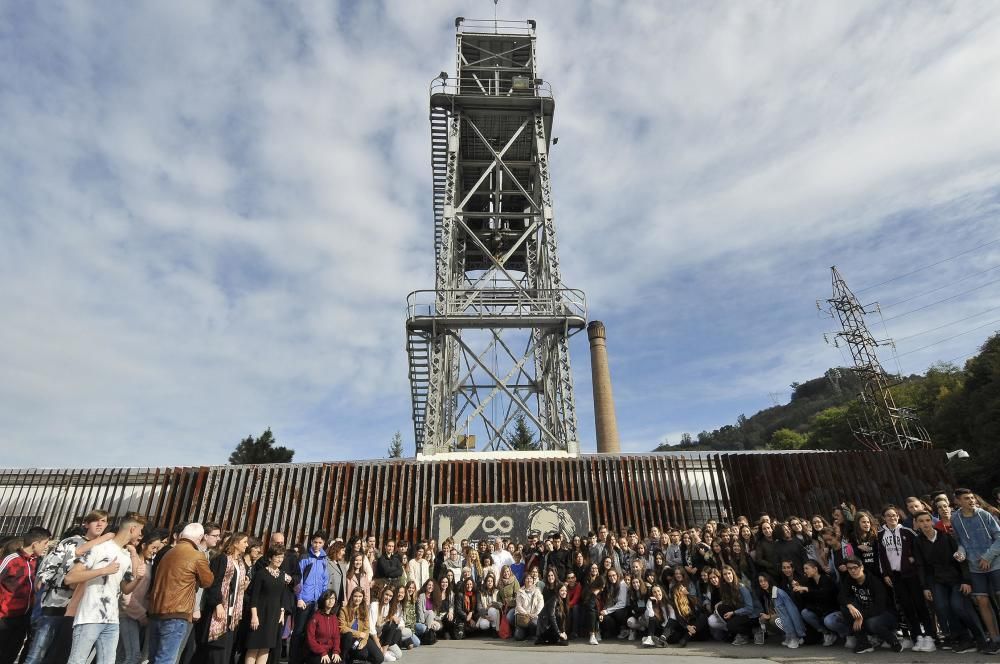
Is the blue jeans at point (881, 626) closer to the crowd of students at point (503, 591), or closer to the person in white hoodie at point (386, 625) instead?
the crowd of students at point (503, 591)

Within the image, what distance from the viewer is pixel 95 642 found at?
15.6 ft

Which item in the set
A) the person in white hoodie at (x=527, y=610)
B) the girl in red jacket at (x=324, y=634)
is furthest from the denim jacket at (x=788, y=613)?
the girl in red jacket at (x=324, y=634)

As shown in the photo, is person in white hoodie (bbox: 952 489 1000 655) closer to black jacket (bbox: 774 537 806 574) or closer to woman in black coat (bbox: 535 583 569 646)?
black jacket (bbox: 774 537 806 574)

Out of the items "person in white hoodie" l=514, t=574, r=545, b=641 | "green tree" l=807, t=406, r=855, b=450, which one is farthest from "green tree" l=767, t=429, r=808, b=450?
"person in white hoodie" l=514, t=574, r=545, b=641

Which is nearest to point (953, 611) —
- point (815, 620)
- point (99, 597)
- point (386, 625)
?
point (815, 620)

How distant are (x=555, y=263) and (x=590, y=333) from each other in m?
19.0

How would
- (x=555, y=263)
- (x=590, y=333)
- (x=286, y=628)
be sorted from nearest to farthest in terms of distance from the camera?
(x=286, y=628) → (x=555, y=263) → (x=590, y=333)

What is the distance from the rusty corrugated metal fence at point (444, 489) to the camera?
13.2 m

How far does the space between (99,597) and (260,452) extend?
38.6 meters

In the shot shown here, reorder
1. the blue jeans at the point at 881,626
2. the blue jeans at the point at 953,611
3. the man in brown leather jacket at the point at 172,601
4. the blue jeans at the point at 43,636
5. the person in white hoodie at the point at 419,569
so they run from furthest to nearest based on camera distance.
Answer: the person in white hoodie at the point at 419,569, the blue jeans at the point at 881,626, the blue jeans at the point at 953,611, the man in brown leather jacket at the point at 172,601, the blue jeans at the point at 43,636

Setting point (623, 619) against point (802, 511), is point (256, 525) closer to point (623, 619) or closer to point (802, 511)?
point (623, 619)

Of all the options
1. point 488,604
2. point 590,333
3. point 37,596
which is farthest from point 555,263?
point 590,333

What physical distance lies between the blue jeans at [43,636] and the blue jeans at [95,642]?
1.28 ft

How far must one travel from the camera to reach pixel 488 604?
9562mm
